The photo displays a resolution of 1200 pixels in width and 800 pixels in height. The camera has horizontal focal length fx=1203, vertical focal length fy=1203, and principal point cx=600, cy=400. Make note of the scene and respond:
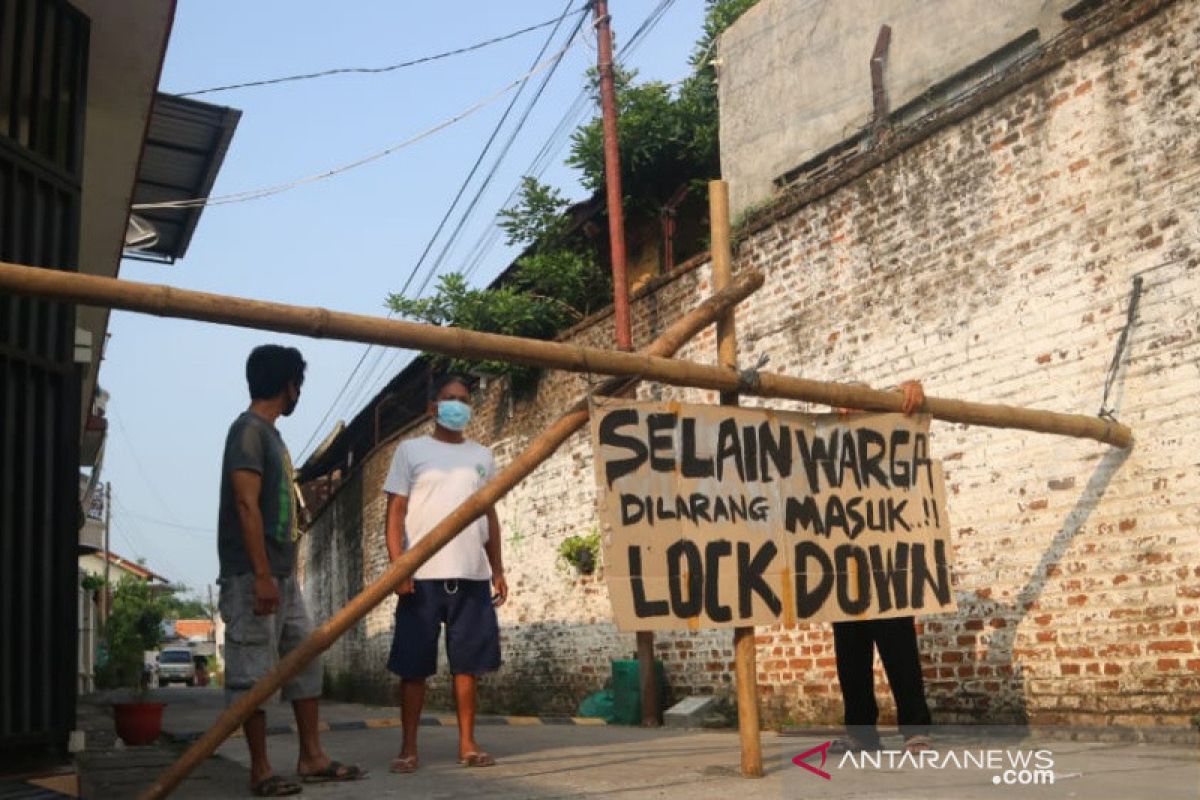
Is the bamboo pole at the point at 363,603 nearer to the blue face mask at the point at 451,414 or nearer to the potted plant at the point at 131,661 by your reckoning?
the blue face mask at the point at 451,414

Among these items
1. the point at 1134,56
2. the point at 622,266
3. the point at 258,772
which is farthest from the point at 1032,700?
the point at 622,266

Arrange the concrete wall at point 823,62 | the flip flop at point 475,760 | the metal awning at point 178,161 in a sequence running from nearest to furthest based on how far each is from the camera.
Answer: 1. the flip flop at point 475,760
2. the metal awning at point 178,161
3. the concrete wall at point 823,62

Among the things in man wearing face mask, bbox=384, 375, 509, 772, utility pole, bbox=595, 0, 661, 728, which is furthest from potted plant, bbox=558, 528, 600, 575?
man wearing face mask, bbox=384, 375, 509, 772

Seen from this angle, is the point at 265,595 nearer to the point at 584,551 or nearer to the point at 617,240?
the point at 584,551

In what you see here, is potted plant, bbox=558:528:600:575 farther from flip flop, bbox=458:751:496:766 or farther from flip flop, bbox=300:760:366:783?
flip flop, bbox=300:760:366:783

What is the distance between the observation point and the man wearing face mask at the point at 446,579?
16.3 ft

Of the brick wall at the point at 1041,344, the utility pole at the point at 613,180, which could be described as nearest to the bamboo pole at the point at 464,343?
the brick wall at the point at 1041,344

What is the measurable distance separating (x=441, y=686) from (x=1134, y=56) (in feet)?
36.2

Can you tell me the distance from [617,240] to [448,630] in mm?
6350

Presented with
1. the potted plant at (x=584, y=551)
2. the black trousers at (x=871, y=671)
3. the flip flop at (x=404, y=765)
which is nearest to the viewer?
the flip flop at (x=404, y=765)

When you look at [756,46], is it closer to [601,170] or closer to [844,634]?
[601,170]

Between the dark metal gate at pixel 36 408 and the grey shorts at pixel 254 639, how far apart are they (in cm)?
65

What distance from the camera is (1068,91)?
6.43 meters

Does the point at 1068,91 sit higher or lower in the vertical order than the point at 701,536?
higher
